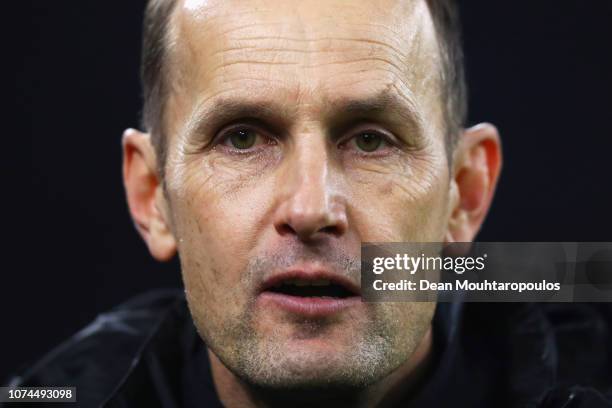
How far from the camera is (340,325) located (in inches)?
72.1

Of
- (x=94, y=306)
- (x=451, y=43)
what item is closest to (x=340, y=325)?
(x=451, y=43)

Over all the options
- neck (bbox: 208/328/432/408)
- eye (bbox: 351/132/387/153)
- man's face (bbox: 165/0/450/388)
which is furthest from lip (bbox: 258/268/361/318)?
eye (bbox: 351/132/387/153)

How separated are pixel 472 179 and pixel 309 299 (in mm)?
634

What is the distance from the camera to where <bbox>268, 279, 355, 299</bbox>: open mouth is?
5.99ft

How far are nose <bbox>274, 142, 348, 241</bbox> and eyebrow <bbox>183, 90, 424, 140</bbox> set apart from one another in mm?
73

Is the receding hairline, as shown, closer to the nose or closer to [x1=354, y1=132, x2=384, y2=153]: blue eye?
[x1=354, y1=132, x2=384, y2=153]: blue eye

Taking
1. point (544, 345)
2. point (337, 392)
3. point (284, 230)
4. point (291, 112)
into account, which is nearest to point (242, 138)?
point (291, 112)

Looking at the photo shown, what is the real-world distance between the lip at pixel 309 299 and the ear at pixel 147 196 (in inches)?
16.4

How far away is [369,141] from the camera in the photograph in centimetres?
197

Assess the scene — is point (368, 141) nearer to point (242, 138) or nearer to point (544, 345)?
point (242, 138)

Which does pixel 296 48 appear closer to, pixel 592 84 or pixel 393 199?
pixel 393 199

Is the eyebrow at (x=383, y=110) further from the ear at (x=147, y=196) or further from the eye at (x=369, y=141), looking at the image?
the ear at (x=147, y=196)

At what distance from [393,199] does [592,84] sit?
1.55m

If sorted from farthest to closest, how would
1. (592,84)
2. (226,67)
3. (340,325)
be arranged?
1. (592,84)
2. (226,67)
3. (340,325)
